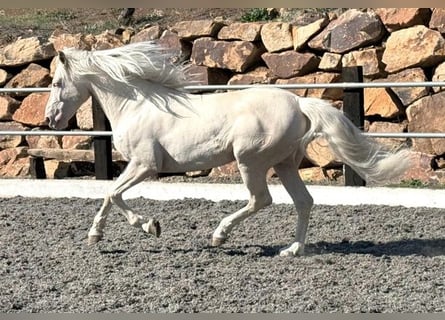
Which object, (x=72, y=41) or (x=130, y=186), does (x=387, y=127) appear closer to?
(x=72, y=41)

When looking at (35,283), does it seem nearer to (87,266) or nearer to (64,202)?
(87,266)

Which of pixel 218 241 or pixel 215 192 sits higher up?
pixel 218 241

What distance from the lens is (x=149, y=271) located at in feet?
20.3

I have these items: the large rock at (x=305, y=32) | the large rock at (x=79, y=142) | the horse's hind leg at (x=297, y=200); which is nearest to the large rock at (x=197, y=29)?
the large rock at (x=305, y=32)

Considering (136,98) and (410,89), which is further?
(410,89)

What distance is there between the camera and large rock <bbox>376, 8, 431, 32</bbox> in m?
10.7

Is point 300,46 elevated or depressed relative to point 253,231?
elevated

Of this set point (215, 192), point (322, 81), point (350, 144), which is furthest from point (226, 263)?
point (322, 81)

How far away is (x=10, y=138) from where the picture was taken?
12750mm

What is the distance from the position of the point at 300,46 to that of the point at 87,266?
5.66 meters

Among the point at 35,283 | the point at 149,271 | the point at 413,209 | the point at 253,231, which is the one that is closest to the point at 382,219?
the point at 413,209

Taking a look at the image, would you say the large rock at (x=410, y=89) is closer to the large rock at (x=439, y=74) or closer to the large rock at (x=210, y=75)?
the large rock at (x=439, y=74)

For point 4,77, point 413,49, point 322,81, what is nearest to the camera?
point 413,49

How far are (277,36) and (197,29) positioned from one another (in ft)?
3.83
